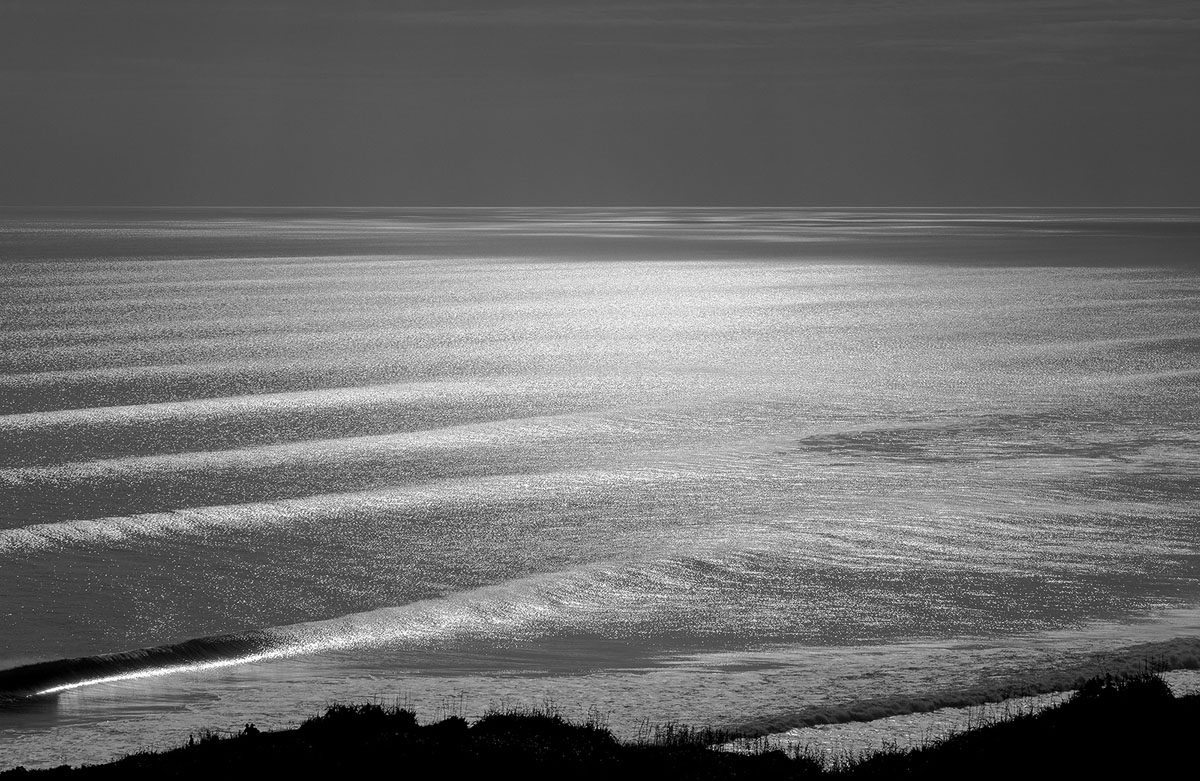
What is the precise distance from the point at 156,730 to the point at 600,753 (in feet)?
13.0

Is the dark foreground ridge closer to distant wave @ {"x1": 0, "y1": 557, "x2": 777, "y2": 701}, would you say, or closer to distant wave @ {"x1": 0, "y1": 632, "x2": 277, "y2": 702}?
distant wave @ {"x1": 0, "y1": 632, "x2": 277, "y2": 702}

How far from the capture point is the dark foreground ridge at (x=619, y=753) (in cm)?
1049

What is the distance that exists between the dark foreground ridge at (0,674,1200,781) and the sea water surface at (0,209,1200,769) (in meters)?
1.45

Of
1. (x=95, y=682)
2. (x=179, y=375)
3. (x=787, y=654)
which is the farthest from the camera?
(x=179, y=375)

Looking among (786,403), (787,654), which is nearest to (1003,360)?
(786,403)

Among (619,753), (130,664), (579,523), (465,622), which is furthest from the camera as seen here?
(579,523)

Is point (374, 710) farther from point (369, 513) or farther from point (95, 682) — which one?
point (369, 513)

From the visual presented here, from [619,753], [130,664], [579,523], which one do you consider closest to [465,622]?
[130,664]

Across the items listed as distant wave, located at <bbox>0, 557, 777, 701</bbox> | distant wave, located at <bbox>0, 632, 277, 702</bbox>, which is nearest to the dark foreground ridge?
distant wave, located at <bbox>0, 632, 277, 702</bbox>

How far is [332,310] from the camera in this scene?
187 feet

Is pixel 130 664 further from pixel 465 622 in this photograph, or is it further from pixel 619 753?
pixel 619 753

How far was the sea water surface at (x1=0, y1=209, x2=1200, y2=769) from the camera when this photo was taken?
14234mm

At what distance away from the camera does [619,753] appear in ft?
36.0

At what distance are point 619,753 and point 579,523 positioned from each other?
9.64 metres
